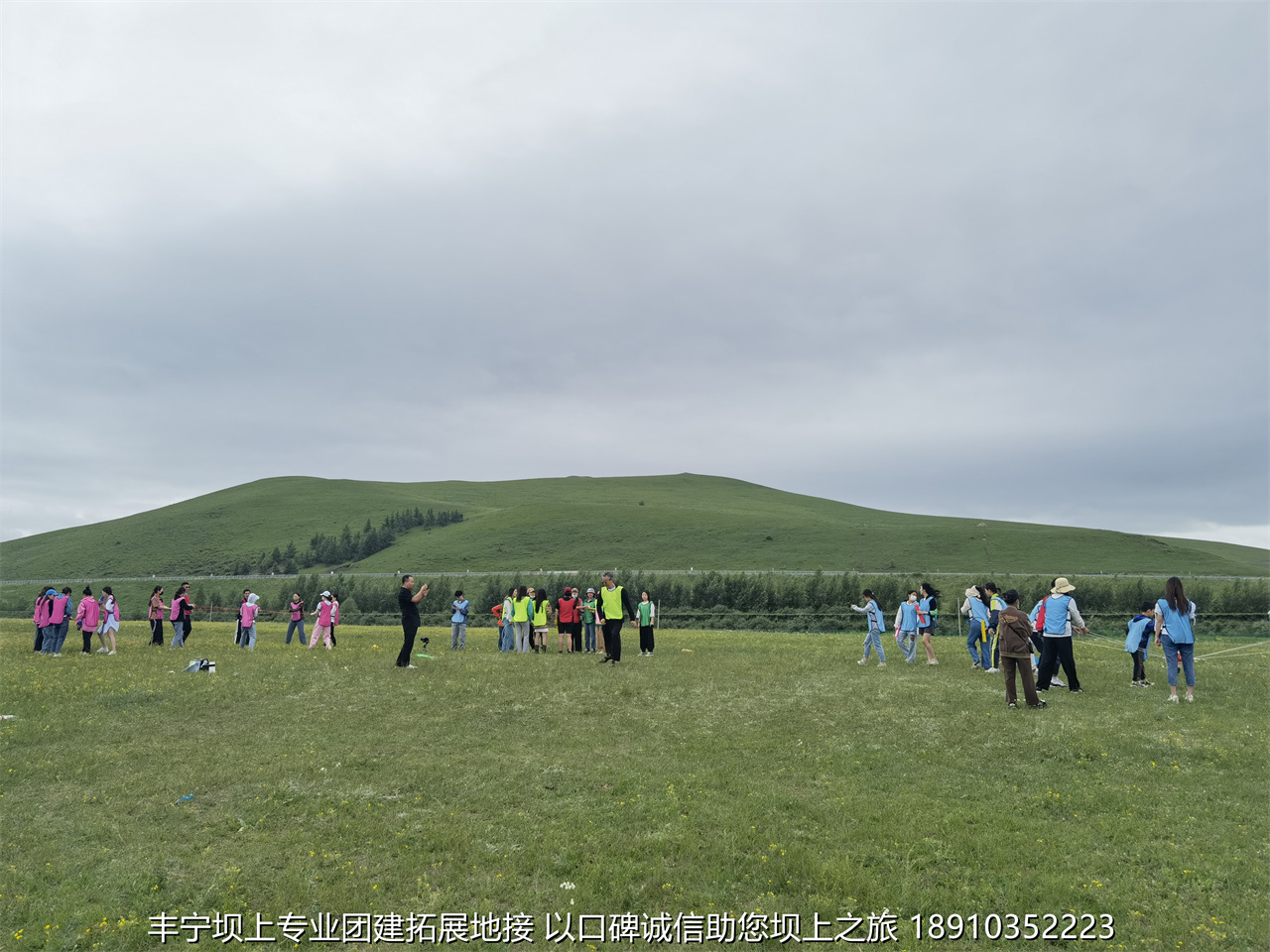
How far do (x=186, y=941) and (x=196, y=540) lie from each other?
19513 cm

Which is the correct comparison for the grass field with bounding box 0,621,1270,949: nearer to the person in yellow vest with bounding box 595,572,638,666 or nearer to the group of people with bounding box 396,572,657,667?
the person in yellow vest with bounding box 595,572,638,666

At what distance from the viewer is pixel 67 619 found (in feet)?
87.9

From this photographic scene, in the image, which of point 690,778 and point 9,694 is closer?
point 690,778

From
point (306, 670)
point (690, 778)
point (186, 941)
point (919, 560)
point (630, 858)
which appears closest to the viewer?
point (186, 941)

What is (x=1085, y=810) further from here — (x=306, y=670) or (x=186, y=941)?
(x=306, y=670)

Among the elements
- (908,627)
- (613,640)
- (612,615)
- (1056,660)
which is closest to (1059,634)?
(1056,660)

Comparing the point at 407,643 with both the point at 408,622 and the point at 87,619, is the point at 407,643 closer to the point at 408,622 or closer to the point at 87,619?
the point at 408,622

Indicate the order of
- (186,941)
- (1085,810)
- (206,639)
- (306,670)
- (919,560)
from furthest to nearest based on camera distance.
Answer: (919,560) < (206,639) < (306,670) < (1085,810) < (186,941)

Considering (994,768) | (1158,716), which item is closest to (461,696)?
(994,768)

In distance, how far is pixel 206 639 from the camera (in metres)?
34.5

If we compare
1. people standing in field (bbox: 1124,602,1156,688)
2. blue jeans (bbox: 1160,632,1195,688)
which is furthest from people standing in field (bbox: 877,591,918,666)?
blue jeans (bbox: 1160,632,1195,688)

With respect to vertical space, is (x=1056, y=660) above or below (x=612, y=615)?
below

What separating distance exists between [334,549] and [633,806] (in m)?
168

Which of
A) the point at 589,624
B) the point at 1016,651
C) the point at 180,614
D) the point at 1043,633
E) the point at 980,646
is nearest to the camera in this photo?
the point at 1016,651
